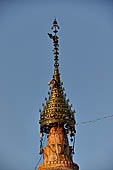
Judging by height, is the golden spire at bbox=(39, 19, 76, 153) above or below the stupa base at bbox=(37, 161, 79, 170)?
above

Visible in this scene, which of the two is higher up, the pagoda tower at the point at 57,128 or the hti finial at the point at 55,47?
the hti finial at the point at 55,47

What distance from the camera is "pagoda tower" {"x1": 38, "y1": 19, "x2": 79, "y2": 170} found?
1142 inches

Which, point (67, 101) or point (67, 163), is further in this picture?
point (67, 101)

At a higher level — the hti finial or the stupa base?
the hti finial

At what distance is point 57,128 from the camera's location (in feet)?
99.0

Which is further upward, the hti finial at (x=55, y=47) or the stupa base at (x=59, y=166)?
the hti finial at (x=55, y=47)

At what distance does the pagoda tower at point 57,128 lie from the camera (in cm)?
2902

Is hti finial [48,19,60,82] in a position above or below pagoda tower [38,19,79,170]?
above

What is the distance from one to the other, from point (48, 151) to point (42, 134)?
4.54ft

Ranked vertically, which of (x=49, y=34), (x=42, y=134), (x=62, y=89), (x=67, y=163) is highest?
(x=49, y=34)

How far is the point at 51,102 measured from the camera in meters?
30.5

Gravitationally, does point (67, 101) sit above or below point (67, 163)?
above

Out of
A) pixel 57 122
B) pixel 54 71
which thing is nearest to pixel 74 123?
pixel 57 122

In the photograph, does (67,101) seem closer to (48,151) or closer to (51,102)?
(51,102)
